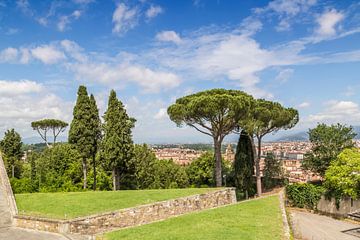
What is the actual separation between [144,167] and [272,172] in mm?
13552

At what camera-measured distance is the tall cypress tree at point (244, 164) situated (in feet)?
99.5

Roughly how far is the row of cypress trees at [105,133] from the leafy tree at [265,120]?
996 cm

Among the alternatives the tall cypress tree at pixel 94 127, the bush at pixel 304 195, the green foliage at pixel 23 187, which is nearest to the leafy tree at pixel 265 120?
the bush at pixel 304 195

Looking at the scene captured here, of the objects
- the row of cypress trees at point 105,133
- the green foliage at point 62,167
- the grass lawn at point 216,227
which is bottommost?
the grass lawn at point 216,227

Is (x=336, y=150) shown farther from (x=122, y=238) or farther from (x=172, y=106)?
(x=122, y=238)

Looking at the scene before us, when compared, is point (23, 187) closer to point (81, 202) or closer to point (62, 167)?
point (62, 167)

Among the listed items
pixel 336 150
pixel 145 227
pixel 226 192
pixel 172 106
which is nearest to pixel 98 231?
pixel 145 227

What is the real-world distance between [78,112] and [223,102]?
38.5 feet

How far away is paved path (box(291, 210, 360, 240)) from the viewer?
17.6m

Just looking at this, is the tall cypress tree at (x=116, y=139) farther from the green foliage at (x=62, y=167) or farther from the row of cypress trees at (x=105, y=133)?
the green foliage at (x=62, y=167)

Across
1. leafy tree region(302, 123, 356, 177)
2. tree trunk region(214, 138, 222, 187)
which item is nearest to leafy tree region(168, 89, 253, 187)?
tree trunk region(214, 138, 222, 187)

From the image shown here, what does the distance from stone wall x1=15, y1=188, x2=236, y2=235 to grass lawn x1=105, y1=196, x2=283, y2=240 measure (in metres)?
1.62

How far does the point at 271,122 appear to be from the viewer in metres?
30.4

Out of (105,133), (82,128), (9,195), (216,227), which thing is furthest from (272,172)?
(9,195)
